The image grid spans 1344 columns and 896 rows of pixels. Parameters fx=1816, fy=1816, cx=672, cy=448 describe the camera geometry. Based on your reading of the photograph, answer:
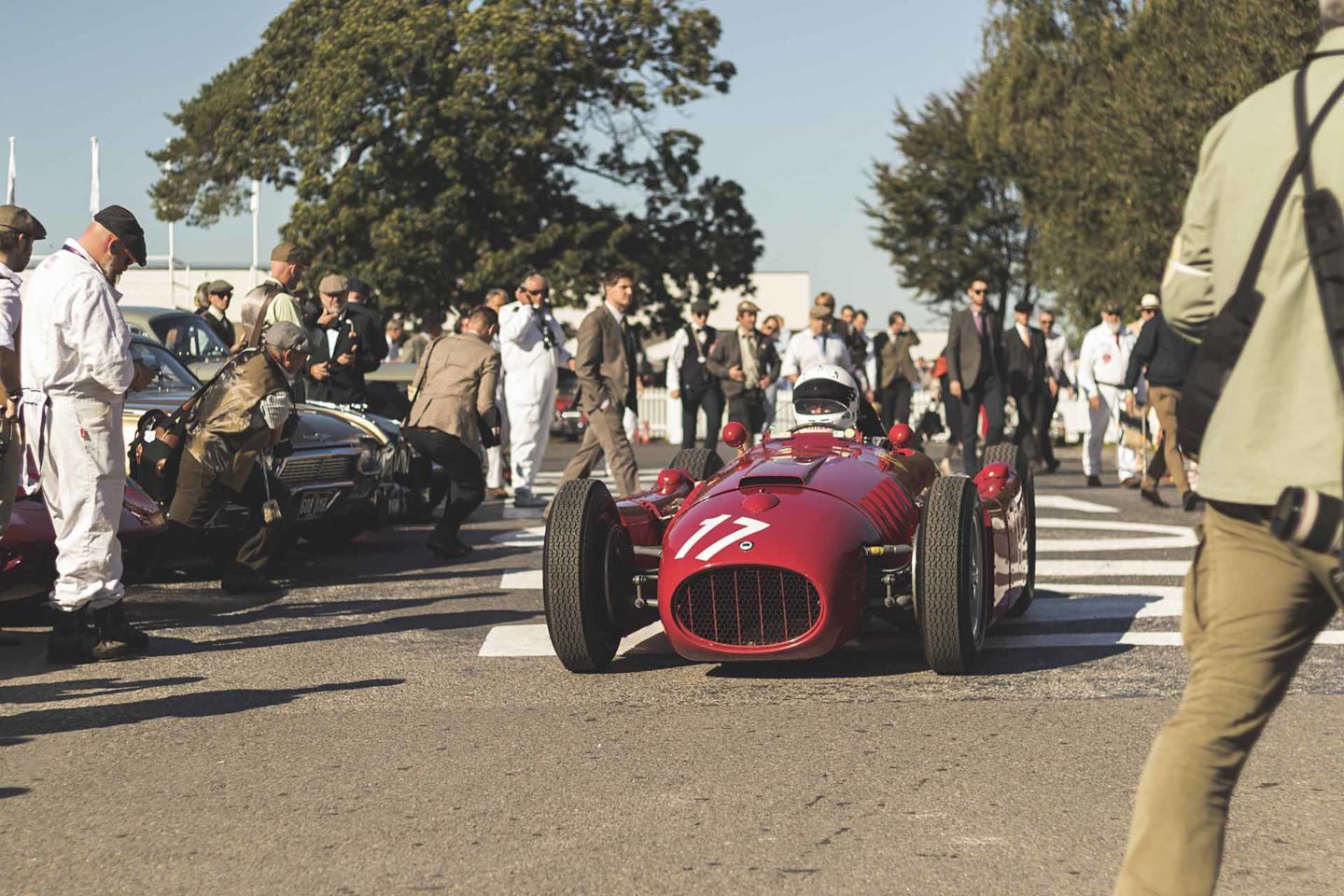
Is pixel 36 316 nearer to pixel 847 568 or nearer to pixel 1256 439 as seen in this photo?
pixel 847 568

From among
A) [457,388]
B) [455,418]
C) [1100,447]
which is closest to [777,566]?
[455,418]

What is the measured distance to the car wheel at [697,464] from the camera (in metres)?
9.74

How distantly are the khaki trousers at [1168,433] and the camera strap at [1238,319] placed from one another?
11222 millimetres

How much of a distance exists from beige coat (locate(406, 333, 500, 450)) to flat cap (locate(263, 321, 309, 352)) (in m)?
2.16

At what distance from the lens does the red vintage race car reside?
7.16 metres

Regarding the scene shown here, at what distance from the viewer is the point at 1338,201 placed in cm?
334

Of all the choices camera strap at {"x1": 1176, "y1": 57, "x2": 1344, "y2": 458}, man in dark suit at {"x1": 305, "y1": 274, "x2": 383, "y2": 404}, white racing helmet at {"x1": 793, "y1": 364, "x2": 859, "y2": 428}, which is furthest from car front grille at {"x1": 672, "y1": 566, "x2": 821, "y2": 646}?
man in dark suit at {"x1": 305, "y1": 274, "x2": 383, "y2": 404}

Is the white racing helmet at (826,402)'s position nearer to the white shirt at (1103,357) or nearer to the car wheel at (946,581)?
the car wheel at (946,581)

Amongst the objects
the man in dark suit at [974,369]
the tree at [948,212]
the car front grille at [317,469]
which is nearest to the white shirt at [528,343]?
the man in dark suit at [974,369]

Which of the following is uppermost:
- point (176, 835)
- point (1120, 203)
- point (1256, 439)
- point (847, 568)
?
point (1120, 203)

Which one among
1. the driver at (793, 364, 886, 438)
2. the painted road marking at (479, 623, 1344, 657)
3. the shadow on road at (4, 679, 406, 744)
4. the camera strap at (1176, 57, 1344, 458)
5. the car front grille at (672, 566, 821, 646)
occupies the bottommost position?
the shadow on road at (4, 679, 406, 744)

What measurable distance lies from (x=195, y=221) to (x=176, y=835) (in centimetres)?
4969

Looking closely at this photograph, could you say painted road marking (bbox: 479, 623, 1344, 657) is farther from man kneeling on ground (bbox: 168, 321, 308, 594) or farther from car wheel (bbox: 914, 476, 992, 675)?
man kneeling on ground (bbox: 168, 321, 308, 594)

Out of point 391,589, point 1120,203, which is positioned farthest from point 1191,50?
point 391,589
